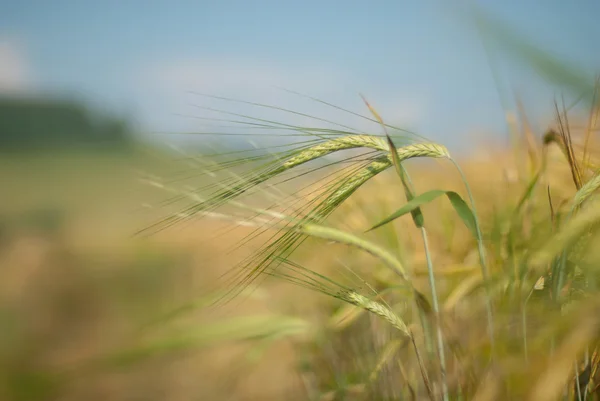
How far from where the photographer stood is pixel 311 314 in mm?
945

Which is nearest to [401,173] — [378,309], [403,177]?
[403,177]

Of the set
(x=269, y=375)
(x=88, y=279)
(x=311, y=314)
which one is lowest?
(x=88, y=279)

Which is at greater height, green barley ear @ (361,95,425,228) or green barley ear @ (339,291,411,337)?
green barley ear @ (361,95,425,228)

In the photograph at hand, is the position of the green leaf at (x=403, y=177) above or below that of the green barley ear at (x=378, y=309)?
above

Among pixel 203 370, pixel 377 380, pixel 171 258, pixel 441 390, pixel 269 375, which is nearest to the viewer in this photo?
pixel 441 390

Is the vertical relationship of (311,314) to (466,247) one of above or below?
below

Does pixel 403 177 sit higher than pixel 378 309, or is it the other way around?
pixel 403 177

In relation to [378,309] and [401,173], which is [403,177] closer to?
[401,173]

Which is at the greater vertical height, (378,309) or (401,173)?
(401,173)

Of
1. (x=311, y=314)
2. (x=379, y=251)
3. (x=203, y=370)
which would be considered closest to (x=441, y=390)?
(x=379, y=251)

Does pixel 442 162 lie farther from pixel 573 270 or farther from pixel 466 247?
pixel 573 270

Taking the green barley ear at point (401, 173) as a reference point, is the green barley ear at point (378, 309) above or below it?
below

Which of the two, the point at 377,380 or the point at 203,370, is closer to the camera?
the point at 377,380

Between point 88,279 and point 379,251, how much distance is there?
1.65 m
